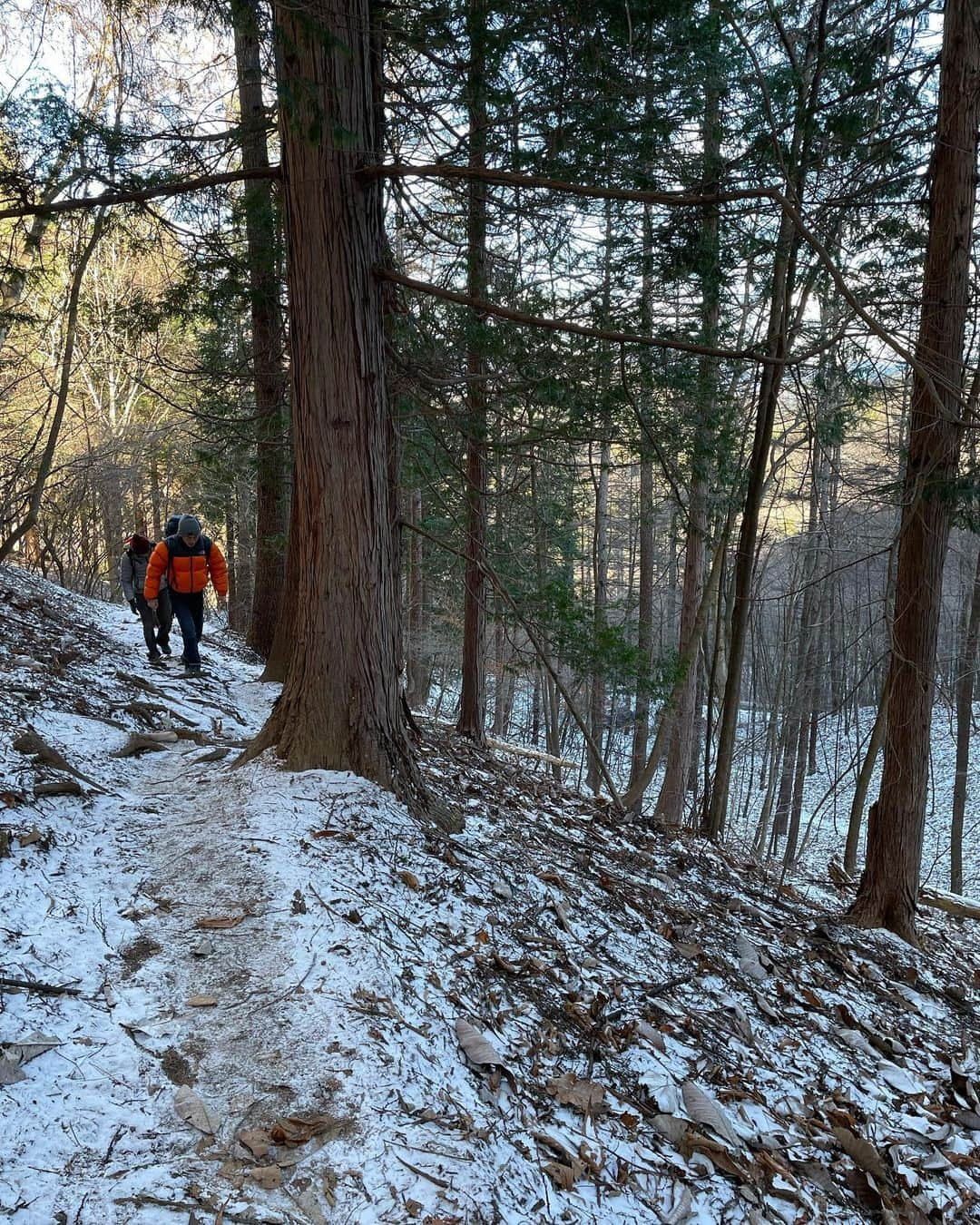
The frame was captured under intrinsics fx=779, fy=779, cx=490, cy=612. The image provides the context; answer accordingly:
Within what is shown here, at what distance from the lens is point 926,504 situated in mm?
6125

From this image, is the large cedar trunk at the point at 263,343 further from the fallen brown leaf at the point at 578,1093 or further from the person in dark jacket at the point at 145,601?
the fallen brown leaf at the point at 578,1093

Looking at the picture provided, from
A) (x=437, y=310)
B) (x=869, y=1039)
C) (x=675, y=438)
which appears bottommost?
(x=869, y=1039)

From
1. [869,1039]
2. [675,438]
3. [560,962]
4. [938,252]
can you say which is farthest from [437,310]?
[869,1039]

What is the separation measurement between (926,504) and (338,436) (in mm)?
4567

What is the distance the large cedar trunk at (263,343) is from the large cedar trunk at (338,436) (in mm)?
737

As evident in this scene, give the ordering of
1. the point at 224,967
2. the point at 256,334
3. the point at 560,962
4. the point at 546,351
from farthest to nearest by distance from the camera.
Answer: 1. the point at 256,334
2. the point at 546,351
3. the point at 560,962
4. the point at 224,967

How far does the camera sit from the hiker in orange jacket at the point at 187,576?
8453mm

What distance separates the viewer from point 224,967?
320 cm

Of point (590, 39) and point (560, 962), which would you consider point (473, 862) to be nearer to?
point (560, 962)

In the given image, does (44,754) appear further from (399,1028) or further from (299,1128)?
(299,1128)

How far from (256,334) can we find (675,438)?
17.6 feet

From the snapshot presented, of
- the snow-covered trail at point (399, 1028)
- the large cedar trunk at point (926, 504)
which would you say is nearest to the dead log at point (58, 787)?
the snow-covered trail at point (399, 1028)

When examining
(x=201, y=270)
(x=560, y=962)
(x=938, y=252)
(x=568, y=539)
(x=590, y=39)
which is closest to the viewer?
(x=560, y=962)

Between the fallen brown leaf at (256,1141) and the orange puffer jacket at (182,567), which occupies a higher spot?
the orange puffer jacket at (182,567)
